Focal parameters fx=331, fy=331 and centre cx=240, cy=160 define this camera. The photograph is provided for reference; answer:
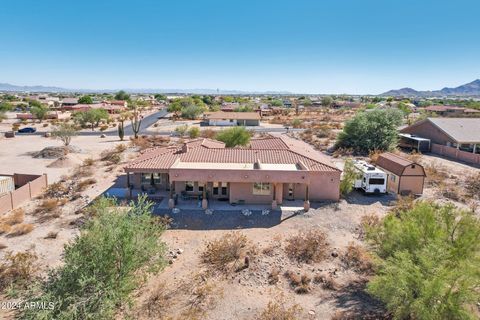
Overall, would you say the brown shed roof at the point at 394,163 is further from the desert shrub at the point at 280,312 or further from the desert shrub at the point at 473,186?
the desert shrub at the point at 280,312

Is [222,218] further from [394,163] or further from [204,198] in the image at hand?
[394,163]

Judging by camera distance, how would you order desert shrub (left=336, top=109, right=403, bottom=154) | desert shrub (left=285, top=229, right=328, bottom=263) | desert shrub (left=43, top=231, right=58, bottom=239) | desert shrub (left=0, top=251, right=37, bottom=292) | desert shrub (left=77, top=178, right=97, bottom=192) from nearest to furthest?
desert shrub (left=0, top=251, right=37, bottom=292) → desert shrub (left=285, top=229, right=328, bottom=263) → desert shrub (left=43, top=231, right=58, bottom=239) → desert shrub (left=77, top=178, right=97, bottom=192) → desert shrub (left=336, top=109, right=403, bottom=154)

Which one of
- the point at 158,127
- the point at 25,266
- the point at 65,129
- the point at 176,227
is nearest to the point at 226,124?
the point at 158,127

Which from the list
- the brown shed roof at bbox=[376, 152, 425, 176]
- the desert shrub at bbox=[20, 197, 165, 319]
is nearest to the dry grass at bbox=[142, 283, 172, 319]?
the desert shrub at bbox=[20, 197, 165, 319]

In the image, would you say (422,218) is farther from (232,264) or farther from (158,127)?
(158,127)

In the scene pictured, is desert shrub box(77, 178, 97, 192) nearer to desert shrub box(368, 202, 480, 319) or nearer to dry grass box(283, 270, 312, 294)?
dry grass box(283, 270, 312, 294)
